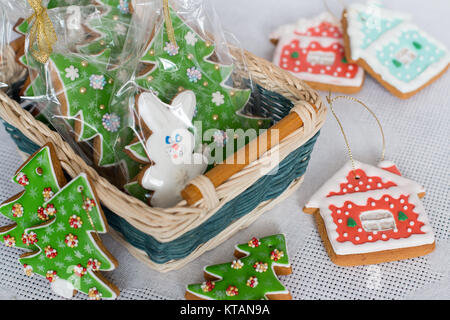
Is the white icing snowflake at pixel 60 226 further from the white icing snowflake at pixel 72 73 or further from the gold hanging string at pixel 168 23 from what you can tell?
the gold hanging string at pixel 168 23

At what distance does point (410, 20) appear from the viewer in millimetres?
1445

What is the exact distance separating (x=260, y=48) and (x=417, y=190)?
0.66 m

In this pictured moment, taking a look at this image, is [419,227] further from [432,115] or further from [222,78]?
[222,78]

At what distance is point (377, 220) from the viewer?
1045 mm

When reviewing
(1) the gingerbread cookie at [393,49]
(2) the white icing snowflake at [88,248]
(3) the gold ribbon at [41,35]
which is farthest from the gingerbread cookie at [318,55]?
(2) the white icing snowflake at [88,248]

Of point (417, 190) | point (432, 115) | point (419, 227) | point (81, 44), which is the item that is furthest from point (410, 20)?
point (81, 44)

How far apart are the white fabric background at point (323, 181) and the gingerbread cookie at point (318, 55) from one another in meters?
0.06

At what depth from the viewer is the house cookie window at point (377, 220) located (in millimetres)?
1033

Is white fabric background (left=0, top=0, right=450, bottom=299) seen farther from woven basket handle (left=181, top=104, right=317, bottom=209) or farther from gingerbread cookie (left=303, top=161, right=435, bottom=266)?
woven basket handle (left=181, top=104, right=317, bottom=209)

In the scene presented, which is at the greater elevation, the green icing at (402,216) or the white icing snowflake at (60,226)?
the white icing snowflake at (60,226)

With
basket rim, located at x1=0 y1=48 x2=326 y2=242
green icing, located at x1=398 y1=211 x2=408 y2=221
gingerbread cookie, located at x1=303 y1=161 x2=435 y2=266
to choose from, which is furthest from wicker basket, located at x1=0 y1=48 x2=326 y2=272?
green icing, located at x1=398 y1=211 x2=408 y2=221

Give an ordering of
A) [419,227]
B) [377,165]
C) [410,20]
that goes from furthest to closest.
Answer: [410,20] → [377,165] → [419,227]

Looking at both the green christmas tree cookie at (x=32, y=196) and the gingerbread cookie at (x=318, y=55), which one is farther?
the gingerbread cookie at (x=318, y=55)

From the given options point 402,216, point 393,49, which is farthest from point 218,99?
point 393,49
